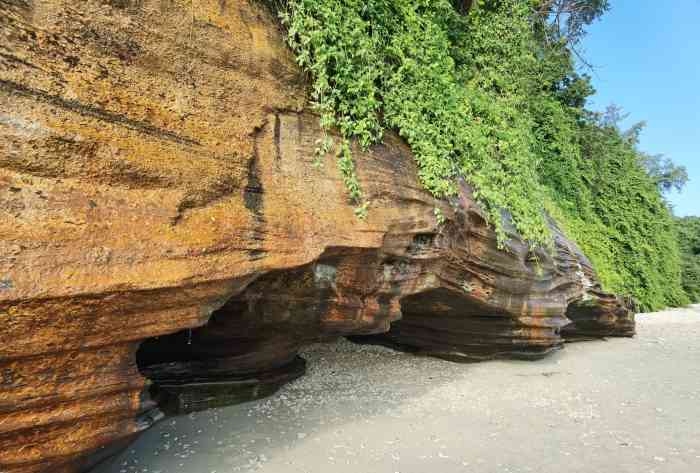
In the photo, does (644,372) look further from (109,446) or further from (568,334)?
(109,446)

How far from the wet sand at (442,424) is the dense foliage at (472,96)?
88.5 inches

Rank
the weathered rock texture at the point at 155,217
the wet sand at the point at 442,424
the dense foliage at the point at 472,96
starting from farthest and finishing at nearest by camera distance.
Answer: the dense foliage at the point at 472,96
the wet sand at the point at 442,424
the weathered rock texture at the point at 155,217

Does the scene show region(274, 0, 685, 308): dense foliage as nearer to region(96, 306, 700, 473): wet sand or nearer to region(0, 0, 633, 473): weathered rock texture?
region(0, 0, 633, 473): weathered rock texture

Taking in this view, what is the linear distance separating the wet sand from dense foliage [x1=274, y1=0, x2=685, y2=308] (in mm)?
2247

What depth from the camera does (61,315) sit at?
2410 mm

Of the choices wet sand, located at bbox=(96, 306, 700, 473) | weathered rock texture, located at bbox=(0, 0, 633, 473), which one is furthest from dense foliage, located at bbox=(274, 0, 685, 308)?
wet sand, located at bbox=(96, 306, 700, 473)

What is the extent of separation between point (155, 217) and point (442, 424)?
144 inches

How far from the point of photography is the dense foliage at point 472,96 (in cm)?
416

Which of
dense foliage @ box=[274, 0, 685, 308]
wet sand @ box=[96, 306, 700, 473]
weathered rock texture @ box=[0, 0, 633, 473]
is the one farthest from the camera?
dense foliage @ box=[274, 0, 685, 308]

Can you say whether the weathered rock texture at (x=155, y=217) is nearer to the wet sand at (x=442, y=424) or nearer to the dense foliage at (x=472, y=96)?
the dense foliage at (x=472, y=96)

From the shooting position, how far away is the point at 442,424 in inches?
184

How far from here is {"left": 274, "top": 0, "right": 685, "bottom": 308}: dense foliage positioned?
4.16m

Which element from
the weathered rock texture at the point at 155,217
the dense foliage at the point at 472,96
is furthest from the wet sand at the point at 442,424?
the dense foliage at the point at 472,96

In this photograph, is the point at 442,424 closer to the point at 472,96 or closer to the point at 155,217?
the point at 155,217
